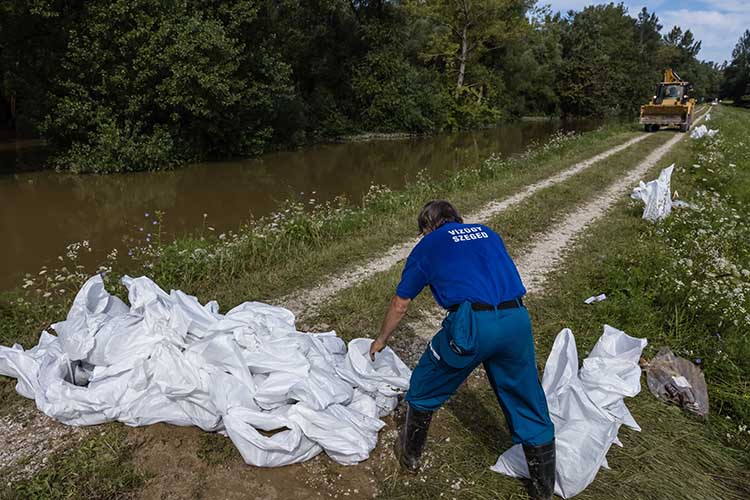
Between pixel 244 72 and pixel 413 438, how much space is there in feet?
59.7

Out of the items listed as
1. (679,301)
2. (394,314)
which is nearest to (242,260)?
(394,314)

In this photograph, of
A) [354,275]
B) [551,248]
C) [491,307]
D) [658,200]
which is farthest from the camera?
[658,200]

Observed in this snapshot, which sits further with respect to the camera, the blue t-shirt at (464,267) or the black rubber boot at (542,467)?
the black rubber boot at (542,467)

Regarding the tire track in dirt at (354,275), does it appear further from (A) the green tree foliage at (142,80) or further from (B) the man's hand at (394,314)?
(A) the green tree foliage at (142,80)

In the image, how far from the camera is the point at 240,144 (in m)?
19.7

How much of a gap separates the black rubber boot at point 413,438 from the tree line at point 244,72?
1504cm

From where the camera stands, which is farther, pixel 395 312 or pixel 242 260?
pixel 242 260

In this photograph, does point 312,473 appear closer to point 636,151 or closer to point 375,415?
point 375,415

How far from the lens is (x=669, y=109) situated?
2427 centimetres

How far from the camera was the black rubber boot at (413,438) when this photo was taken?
2.84 metres

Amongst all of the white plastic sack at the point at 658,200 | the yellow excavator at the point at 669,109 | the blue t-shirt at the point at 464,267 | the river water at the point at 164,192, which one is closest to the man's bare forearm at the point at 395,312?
the blue t-shirt at the point at 464,267

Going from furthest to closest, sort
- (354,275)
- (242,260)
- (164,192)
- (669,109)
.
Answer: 1. (669,109)
2. (164,192)
3. (242,260)
4. (354,275)

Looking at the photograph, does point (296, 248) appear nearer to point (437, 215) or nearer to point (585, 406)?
point (437, 215)

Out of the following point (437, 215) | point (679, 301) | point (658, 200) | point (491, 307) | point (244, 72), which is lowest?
point (679, 301)
